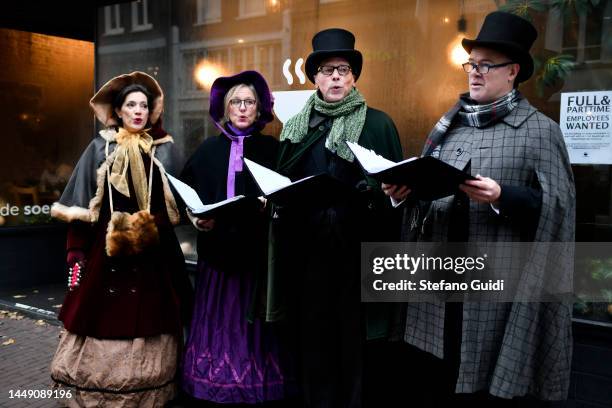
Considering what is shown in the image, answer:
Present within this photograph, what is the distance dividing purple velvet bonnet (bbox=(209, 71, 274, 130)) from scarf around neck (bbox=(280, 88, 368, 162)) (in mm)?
460

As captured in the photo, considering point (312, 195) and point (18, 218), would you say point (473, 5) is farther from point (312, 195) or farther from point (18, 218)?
point (18, 218)

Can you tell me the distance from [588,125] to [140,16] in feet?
15.8

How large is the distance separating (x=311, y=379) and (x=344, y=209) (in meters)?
0.98

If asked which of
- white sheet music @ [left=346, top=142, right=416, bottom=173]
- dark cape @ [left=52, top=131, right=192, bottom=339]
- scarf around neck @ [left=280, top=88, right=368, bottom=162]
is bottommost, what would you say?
dark cape @ [left=52, top=131, right=192, bottom=339]

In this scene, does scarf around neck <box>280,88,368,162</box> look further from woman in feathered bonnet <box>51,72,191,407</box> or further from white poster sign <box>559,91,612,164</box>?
white poster sign <box>559,91,612,164</box>

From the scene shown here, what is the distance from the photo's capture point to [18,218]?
23.5ft

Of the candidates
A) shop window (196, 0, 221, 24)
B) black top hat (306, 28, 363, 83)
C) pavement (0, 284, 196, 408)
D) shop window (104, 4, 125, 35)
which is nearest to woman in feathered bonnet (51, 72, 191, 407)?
pavement (0, 284, 196, 408)

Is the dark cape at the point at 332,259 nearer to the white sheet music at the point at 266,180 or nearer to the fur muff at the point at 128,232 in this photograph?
the white sheet music at the point at 266,180

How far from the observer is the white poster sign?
3.47 m

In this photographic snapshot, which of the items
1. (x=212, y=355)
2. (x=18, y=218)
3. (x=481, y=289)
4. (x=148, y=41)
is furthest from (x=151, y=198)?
(x=18, y=218)

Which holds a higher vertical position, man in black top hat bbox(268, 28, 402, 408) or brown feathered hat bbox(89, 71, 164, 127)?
brown feathered hat bbox(89, 71, 164, 127)

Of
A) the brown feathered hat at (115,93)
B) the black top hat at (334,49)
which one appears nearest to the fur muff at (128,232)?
the brown feathered hat at (115,93)

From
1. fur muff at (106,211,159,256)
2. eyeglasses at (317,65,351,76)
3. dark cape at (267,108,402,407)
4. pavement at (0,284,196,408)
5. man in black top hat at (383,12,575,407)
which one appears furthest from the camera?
pavement at (0,284,196,408)

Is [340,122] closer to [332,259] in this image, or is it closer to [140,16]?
[332,259]
